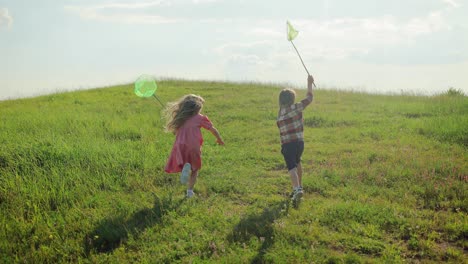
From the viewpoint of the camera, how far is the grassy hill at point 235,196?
21.4 ft

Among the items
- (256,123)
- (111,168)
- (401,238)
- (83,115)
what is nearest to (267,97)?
(256,123)

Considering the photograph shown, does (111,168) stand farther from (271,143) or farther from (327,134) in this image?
(327,134)

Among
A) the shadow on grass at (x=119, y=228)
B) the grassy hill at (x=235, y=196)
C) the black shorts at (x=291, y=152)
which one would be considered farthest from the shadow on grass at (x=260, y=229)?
the shadow on grass at (x=119, y=228)

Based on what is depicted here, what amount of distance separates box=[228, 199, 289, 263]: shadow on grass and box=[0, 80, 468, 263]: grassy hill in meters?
0.03

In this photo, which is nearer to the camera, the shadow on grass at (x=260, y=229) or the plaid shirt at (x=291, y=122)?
the shadow on grass at (x=260, y=229)

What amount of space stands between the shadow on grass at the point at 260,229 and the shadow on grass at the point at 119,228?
4.99 feet

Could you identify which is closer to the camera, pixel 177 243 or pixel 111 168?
pixel 177 243

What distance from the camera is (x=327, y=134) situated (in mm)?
14719

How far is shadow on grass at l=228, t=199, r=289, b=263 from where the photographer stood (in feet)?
21.2

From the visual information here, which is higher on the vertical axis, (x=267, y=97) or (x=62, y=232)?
(x=267, y=97)

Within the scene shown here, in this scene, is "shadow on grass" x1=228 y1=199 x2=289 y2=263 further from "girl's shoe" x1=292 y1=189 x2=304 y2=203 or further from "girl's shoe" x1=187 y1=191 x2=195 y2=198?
"girl's shoe" x1=187 y1=191 x2=195 y2=198

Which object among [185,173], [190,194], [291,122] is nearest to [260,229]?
[185,173]

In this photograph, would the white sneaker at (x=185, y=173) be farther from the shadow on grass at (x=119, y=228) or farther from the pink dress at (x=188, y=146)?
the shadow on grass at (x=119, y=228)

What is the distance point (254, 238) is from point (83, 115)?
498 inches
